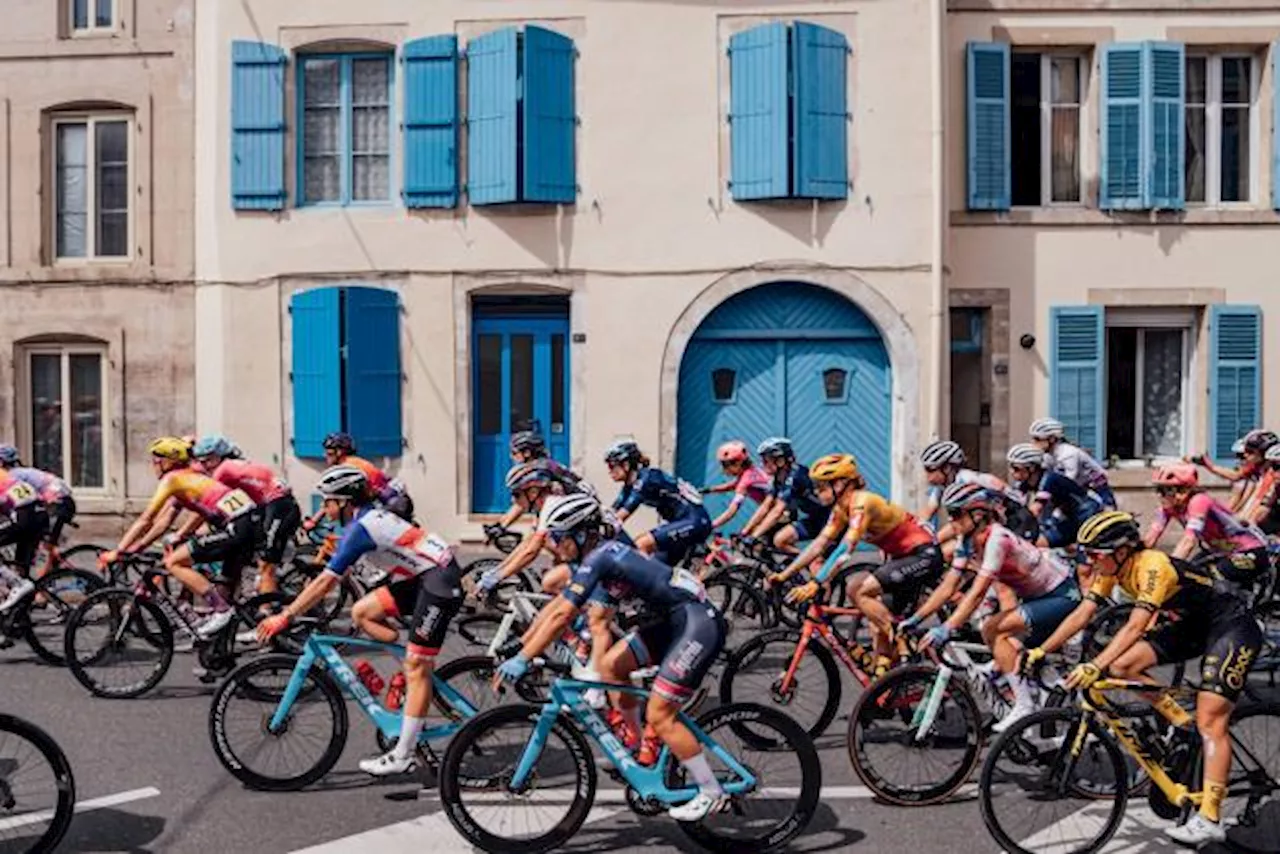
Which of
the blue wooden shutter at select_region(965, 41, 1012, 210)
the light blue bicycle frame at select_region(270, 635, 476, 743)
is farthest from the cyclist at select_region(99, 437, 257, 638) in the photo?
the blue wooden shutter at select_region(965, 41, 1012, 210)

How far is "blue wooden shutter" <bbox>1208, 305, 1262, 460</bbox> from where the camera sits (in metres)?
16.2

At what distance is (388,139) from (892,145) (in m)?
6.23

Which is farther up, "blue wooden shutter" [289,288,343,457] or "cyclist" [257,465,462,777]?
"blue wooden shutter" [289,288,343,457]

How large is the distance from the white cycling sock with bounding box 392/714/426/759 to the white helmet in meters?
1.25

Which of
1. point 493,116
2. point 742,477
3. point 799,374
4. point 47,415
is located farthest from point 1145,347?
point 47,415

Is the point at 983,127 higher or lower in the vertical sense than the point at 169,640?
higher

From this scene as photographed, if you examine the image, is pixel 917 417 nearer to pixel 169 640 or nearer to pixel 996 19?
pixel 996 19

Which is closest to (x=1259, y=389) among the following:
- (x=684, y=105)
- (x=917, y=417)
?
(x=917, y=417)

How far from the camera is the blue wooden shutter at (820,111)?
15555 millimetres

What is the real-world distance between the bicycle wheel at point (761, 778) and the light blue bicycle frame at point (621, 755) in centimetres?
3

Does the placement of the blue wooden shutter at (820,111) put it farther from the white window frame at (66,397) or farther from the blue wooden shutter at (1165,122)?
the white window frame at (66,397)

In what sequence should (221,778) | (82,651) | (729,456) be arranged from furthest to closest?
(729,456), (82,651), (221,778)

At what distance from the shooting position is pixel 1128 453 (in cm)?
1677

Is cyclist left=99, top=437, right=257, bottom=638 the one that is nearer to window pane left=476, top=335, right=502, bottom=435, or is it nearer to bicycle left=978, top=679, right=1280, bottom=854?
bicycle left=978, top=679, right=1280, bottom=854
